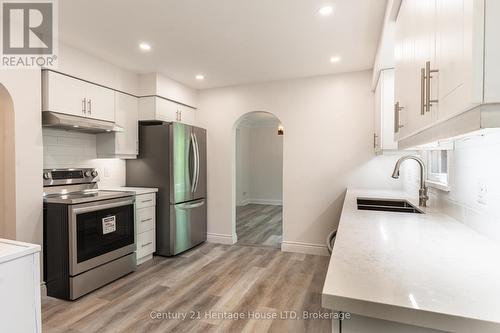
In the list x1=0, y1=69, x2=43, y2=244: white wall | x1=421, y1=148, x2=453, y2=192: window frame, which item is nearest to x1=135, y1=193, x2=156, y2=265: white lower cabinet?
x1=0, y1=69, x2=43, y2=244: white wall

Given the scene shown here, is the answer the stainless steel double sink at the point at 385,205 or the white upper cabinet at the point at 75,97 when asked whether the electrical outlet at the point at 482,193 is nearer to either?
the stainless steel double sink at the point at 385,205

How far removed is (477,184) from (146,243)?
3.32 meters

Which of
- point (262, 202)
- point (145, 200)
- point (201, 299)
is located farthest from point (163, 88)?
point (262, 202)

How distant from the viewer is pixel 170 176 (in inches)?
140

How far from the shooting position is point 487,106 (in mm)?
611

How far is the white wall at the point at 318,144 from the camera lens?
Answer: 356 cm

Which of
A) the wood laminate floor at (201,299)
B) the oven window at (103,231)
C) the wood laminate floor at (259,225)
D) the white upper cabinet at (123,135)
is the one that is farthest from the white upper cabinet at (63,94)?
the wood laminate floor at (259,225)

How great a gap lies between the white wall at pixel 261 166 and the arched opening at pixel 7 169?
18.7 ft

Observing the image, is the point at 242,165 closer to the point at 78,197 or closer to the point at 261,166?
the point at 261,166

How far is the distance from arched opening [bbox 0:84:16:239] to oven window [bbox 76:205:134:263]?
52 cm

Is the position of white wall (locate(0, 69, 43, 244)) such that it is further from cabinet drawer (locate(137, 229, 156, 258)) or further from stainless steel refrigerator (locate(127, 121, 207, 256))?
stainless steel refrigerator (locate(127, 121, 207, 256))

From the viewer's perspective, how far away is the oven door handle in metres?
2.46

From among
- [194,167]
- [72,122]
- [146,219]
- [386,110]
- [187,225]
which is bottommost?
[187,225]

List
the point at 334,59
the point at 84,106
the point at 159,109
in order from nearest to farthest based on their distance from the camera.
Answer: the point at 84,106
the point at 334,59
the point at 159,109
